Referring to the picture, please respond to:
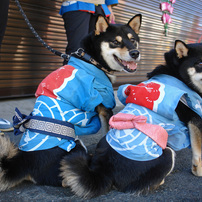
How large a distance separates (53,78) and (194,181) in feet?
4.77

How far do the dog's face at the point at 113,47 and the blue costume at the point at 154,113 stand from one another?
394 millimetres

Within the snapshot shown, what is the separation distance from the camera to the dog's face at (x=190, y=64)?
204 centimetres

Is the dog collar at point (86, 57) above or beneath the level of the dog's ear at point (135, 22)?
beneath

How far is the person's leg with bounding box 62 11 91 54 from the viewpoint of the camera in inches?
117

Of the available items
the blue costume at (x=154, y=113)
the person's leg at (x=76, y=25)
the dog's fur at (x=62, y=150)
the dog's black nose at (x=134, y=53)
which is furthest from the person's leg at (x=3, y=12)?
the blue costume at (x=154, y=113)

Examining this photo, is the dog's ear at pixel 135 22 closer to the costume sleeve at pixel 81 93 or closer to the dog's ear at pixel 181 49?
the dog's ear at pixel 181 49

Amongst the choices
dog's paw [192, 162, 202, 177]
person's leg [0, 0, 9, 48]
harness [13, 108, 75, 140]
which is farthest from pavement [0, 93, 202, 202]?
person's leg [0, 0, 9, 48]

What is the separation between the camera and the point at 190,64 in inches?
81.4

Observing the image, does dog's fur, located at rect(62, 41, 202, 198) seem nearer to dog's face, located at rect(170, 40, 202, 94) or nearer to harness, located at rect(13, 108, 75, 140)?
harness, located at rect(13, 108, 75, 140)

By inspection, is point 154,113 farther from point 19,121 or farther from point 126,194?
point 19,121

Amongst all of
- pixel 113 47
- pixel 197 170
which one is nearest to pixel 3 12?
pixel 113 47

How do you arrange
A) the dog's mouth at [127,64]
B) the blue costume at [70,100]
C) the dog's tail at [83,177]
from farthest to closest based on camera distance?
the dog's mouth at [127,64]
the blue costume at [70,100]
the dog's tail at [83,177]

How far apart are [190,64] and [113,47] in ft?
2.45

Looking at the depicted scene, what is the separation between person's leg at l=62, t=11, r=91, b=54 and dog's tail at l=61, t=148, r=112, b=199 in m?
1.80
